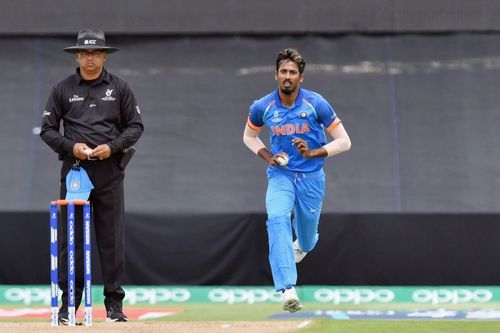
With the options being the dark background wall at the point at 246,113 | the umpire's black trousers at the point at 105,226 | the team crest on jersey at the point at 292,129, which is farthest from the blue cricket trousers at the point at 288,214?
the dark background wall at the point at 246,113

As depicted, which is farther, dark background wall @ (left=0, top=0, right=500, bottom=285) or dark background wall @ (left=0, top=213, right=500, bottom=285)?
dark background wall @ (left=0, top=0, right=500, bottom=285)

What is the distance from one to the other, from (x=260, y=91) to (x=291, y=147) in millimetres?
5162

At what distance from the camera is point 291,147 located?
7.98 m

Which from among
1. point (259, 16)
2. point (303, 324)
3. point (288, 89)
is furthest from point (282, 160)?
point (259, 16)

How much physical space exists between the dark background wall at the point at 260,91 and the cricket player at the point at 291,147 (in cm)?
413

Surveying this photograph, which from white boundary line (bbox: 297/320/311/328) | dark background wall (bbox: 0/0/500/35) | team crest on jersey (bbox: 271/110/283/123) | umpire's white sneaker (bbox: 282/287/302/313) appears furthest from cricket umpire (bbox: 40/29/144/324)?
dark background wall (bbox: 0/0/500/35)

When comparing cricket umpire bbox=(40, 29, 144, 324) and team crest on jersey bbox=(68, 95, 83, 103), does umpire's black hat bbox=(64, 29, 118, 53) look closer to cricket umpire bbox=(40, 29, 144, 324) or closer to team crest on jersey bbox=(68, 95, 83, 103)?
cricket umpire bbox=(40, 29, 144, 324)

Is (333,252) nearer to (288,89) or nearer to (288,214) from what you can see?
(288,214)

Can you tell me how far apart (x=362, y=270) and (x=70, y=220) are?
523 centimetres

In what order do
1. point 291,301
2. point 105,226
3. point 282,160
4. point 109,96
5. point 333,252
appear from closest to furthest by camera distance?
point 291,301 < point 109,96 < point 105,226 < point 282,160 < point 333,252

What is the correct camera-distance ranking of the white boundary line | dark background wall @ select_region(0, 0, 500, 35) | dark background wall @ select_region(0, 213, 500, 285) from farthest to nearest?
dark background wall @ select_region(0, 0, 500, 35), dark background wall @ select_region(0, 213, 500, 285), the white boundary line

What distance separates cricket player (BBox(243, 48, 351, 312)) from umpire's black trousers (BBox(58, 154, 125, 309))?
43.4 inches

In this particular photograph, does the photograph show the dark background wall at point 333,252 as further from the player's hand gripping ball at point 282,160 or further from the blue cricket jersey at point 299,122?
the player's hand gripping ball at point 282,160

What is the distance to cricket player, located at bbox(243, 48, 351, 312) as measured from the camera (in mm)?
7625
